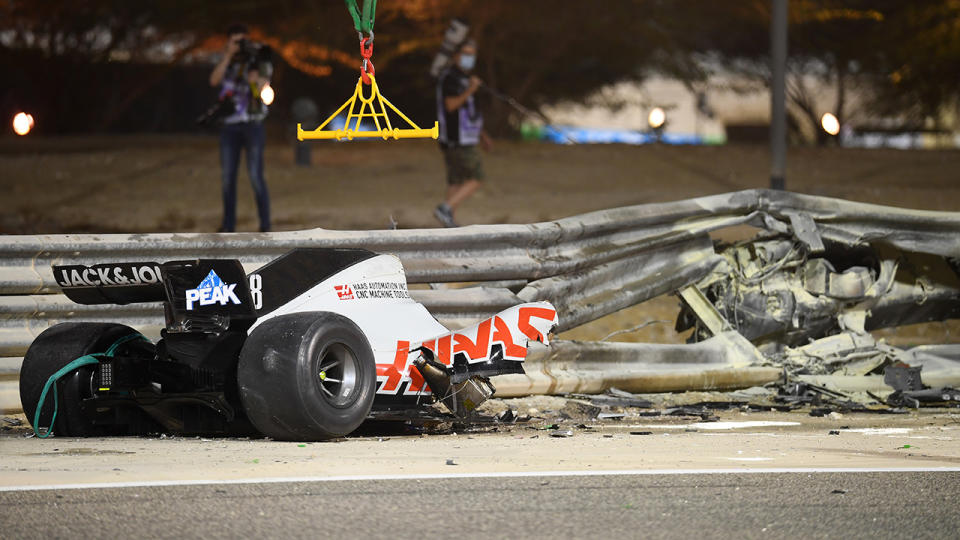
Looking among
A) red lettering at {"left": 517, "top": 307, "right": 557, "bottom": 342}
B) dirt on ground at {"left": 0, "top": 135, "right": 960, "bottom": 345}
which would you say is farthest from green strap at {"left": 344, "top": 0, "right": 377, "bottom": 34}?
dirt on ground at {"left": 0, "top": 135, "right": 960, "bottom": 345}

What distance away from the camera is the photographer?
12820mm

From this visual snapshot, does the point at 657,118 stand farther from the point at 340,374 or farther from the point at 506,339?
the point at 340,374

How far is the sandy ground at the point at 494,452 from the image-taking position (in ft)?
19.9

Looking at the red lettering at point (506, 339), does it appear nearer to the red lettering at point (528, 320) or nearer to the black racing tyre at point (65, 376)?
the red lettering at point (528, 320)

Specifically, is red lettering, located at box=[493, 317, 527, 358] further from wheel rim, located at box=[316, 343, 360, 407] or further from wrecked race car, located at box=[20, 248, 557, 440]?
wheel rim, located at box=[316, 343, 360, 407]

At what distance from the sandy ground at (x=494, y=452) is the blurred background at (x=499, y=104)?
23.7 ft

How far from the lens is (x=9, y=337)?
7965 mm

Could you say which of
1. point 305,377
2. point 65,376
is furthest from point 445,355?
point 65,376

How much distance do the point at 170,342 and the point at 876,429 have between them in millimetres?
3725

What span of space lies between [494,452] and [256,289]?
1383 millimetres

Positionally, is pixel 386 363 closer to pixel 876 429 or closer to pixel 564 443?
pixel 564 443

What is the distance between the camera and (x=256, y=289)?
7.00m

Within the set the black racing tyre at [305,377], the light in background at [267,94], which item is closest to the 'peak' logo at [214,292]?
the black racing tyre at [305,377]

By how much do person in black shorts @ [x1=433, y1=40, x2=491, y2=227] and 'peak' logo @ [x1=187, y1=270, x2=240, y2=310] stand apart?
6.41m
